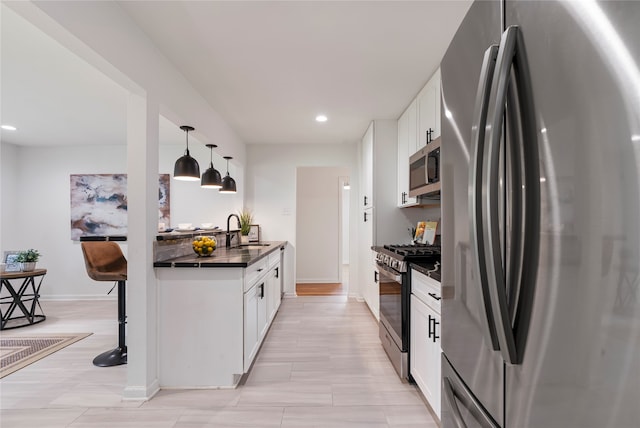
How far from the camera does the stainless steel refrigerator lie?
17.4 inches

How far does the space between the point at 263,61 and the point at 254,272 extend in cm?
174

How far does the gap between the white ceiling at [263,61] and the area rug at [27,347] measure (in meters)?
2.48

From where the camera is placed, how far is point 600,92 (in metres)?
0.47

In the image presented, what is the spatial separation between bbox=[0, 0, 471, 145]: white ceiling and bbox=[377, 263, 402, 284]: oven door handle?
1.69 metres

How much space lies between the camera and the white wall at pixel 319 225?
657 centimetres

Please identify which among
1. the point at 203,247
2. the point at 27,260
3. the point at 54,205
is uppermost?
the point at 54,205

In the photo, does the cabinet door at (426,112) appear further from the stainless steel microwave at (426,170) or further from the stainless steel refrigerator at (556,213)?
the stainless steel refrigerator at (556,213)

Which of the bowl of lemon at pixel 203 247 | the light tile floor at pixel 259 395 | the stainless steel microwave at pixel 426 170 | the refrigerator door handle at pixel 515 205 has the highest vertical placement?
the stainless steel microwave at pixel 426 170

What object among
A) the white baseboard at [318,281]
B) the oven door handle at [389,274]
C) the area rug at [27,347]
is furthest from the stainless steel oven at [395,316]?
the white baseboard at [318,281]

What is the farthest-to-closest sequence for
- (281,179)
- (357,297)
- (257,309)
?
1. (281,179)
2. (357,297)
3. (257,309)

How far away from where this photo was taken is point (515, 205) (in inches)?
25.9

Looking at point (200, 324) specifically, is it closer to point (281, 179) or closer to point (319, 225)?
point (281, 179)

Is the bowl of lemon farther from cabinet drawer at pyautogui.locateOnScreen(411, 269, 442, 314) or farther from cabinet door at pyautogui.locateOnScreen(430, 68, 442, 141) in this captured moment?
cabinet door at pyautogui.locateOnScreen(430, 68, 442, 141)

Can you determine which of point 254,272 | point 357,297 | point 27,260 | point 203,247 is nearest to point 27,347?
point 27,260
